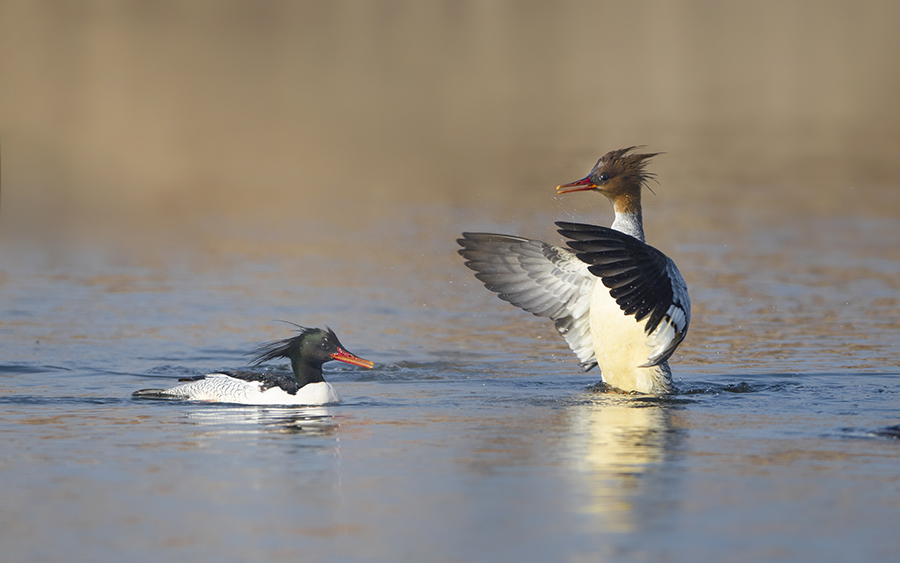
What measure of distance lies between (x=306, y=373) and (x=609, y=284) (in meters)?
2.66

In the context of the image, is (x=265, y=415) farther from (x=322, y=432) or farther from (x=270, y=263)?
(x=270, y=263)

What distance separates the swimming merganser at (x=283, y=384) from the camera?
10.6m

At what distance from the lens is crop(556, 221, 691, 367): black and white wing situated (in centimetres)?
1004

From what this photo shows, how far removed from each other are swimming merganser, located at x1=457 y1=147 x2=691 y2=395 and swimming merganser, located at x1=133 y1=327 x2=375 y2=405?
1693 millimetres

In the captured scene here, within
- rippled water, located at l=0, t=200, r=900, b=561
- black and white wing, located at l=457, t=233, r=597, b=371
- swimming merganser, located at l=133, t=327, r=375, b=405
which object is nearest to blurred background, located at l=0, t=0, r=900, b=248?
rippled water, located at l=0, t=200, r=900, b=561

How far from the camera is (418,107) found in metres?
38.4

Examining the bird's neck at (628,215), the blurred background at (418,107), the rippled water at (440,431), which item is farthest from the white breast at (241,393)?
the blurred background at (418,107)

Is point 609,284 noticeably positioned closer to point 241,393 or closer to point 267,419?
point 267,419

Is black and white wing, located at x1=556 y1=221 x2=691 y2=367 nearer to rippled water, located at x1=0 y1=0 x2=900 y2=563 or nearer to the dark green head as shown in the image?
rippled water, located at x1=0 y1=0 x2=900 y2=563

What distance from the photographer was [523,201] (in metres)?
24.3

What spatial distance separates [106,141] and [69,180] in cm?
378

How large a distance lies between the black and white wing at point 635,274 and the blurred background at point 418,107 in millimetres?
11115

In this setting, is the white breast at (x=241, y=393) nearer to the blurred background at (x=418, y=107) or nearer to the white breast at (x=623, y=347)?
the white breast at (x=623, y=347)

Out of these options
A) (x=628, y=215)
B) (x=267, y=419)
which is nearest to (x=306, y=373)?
(x=267, y=419)
